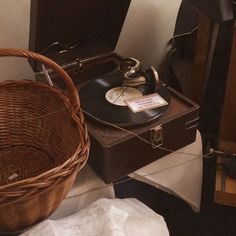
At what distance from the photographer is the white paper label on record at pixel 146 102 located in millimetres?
921

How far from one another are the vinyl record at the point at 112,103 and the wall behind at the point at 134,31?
310 mm

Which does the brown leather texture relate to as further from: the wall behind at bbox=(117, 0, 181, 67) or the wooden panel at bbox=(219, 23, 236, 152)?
the wall behind at bbox=(117, 0, 181, 67)

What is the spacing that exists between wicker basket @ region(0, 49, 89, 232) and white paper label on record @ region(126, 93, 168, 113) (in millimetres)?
171

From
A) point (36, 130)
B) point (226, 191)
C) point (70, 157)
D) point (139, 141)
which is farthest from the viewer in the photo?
point (226, 191)

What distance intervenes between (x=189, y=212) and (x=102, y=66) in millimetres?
626

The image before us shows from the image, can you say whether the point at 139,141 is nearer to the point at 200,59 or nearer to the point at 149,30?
the point at 200,59

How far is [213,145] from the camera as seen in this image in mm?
1415

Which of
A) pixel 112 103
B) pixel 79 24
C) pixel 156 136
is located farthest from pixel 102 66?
pixel 156 136

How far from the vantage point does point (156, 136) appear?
889 millimetres

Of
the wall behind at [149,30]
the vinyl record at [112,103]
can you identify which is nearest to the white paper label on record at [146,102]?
the vinyl record at [112,103]

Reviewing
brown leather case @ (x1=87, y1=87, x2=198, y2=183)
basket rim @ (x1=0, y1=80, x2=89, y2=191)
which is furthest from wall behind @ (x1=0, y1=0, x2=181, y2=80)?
brown leather case @ (x1=87, y1=87, x2=198, y2=183)

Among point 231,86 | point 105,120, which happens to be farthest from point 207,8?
point 105,120

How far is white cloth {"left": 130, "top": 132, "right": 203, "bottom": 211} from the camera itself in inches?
38.5

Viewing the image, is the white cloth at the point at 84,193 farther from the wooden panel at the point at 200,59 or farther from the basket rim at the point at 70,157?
the wooden panel at the point at 200,59
